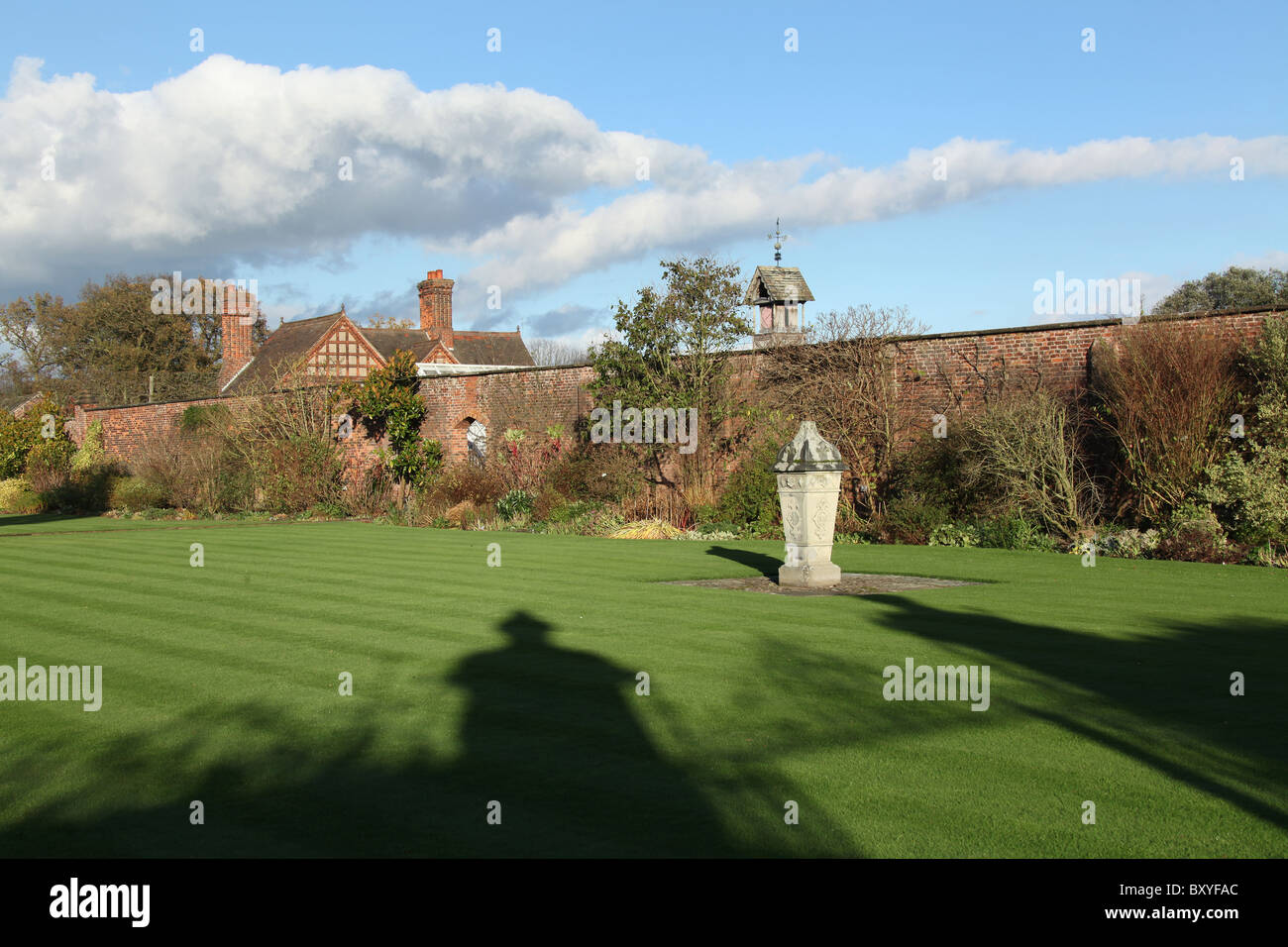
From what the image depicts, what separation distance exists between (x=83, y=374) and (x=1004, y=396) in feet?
177

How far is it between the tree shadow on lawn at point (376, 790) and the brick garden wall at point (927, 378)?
40.7ft

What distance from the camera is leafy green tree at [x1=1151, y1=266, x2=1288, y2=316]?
37219 millimetres

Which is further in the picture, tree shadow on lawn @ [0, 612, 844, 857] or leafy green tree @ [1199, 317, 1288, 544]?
leafy green tree @ [1199, 317, 1288, 544]

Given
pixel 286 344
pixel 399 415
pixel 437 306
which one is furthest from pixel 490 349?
pixel 399 415

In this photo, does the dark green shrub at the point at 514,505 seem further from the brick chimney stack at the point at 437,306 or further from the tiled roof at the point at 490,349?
the tiled roof at the point at 490,349

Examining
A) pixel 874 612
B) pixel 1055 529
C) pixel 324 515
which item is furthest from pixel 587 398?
pixel 874 612

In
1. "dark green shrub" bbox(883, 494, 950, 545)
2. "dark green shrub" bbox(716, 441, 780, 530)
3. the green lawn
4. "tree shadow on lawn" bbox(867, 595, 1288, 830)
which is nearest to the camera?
the green lawn

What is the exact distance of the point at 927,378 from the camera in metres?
18.1

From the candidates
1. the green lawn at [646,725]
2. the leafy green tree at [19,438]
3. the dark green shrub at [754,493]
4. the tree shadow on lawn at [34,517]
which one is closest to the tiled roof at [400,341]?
the leafy green tree at [19,438]

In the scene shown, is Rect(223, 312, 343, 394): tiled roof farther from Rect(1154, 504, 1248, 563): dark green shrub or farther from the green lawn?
Rect(1154, 504, 1248, 563): dark green shrub

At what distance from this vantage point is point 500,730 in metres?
5.80

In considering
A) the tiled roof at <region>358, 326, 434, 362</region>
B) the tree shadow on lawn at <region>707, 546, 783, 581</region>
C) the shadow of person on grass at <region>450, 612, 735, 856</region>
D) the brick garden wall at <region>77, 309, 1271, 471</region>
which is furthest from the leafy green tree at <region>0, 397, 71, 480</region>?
the shadow of person on grass at <region>450, 612, 735, 856</region>

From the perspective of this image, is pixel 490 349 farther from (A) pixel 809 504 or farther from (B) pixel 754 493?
(A) pixel 809 504

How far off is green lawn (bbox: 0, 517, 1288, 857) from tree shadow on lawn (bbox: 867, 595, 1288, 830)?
0.09ft
